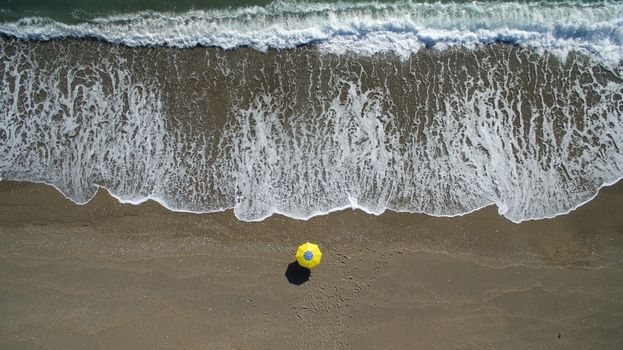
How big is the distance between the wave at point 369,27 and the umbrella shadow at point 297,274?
171 inches

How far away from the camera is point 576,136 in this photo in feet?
26.4

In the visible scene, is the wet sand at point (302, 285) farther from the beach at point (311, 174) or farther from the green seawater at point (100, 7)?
the green seawater at point (100, 7)

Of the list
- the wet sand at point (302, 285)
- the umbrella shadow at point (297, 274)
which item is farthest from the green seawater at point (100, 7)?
the umbrella shadow at point (297, 274)

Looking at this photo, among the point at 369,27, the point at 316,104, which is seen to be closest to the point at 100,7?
the point at 316,104

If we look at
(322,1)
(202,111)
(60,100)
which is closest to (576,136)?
(322,1)

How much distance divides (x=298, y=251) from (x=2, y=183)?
230 inches

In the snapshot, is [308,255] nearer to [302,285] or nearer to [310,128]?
[302,285]

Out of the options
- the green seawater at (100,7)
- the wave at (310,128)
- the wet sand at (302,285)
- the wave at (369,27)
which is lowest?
the wet sand at (302,285)

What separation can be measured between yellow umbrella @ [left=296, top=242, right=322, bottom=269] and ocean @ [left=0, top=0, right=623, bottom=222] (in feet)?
2.40

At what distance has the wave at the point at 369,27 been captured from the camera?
827cm

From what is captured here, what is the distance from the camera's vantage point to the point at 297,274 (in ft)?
24.1

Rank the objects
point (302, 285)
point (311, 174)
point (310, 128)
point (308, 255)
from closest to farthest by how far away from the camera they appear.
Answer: point (308, 255)
point (302, 285)
point (311, 174)
point (310, 128)

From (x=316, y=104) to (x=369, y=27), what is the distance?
1.94 meters

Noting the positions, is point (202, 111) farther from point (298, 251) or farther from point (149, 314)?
point (149, 314)
